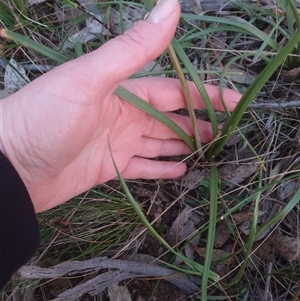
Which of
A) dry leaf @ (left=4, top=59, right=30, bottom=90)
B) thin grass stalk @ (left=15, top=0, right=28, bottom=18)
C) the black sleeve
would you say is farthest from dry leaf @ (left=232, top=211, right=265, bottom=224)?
thin grass stalk @ (left=15, top=0, right=28, bottom=18)

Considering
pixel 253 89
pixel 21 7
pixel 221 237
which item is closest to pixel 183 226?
pixel 221 237

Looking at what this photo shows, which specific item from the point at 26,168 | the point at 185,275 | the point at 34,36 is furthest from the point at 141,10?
the point at 185,275

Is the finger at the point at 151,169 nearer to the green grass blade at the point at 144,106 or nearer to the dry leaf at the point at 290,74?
the green grass blade at the point at 144,106

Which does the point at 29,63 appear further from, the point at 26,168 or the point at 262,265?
the point at 262,265

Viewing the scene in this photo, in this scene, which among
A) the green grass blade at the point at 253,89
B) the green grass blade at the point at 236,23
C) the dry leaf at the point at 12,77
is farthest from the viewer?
the dry leaf at the point at 12,77

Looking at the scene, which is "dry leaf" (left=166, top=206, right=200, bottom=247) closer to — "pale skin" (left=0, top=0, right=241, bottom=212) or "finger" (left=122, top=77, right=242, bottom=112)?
"pale skin" (left=0, top=0, right=241, bottom=212)

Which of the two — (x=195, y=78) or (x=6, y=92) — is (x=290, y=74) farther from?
(x=6, y=92)

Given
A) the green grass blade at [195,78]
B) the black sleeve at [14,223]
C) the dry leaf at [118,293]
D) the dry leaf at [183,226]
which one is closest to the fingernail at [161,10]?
the green grass blade at [195,78]
